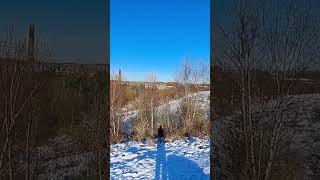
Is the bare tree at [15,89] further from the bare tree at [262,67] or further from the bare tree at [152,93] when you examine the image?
the bare tree at [152,93]

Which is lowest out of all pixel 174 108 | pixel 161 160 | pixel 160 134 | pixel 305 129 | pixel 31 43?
pixel 161 160

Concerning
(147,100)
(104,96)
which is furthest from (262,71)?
(147,100)

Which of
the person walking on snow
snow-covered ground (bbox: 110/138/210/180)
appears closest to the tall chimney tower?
snow-covered ground (bbox: 110/138/210/180)

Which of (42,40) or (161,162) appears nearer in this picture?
(42,40)

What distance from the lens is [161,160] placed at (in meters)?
7.79

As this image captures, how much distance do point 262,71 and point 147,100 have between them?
1001 centimetres

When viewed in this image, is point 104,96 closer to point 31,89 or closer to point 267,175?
point 31,89

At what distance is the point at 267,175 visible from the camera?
334cm

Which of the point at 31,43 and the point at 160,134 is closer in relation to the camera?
the point at 31,43

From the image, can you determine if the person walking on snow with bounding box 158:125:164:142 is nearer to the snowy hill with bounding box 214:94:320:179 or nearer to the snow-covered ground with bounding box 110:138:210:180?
the snow-covered ground with bounding box 110:138:210:180

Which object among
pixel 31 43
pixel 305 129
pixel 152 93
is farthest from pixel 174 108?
pixel 31 43

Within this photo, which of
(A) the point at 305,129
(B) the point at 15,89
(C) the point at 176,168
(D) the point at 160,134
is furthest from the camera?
(D) the point at 160,134

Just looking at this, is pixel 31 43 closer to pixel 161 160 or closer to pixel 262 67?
pixel 262 67

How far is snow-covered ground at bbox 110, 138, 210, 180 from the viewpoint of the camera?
20.8 feet
